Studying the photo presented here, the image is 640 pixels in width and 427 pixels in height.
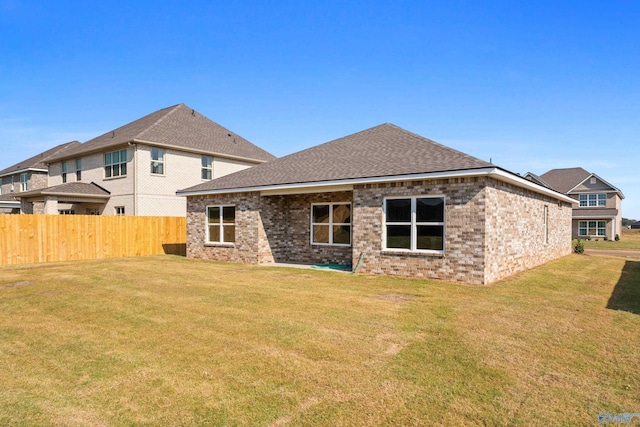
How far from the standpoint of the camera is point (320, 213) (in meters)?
16.3

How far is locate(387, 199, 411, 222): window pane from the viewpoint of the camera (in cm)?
1202

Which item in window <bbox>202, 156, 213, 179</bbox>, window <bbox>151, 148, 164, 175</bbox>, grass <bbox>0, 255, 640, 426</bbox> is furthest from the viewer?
window <bbox>202, 156, 213, 179</bbox>

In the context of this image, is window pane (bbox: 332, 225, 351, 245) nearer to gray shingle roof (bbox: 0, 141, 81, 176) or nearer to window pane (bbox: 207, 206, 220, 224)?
window pane (bbox: 207, 206, 220, 224)

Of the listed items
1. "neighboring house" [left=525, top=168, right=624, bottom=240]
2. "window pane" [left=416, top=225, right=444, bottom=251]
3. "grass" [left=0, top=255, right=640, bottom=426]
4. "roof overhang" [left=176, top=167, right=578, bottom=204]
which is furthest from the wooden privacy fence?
"neighboring house" [left=525, top=168, right=624, bottom=240]

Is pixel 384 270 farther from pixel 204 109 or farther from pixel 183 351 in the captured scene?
pixel 204 109

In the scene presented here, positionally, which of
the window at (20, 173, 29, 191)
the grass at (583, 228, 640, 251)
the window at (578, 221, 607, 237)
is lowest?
the grass at (583, 228, 640, 251)

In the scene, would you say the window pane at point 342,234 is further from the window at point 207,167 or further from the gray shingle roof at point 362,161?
the window at point 207,167

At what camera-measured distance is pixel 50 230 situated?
690 inches

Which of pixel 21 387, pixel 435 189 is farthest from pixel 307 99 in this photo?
pixel 21 387

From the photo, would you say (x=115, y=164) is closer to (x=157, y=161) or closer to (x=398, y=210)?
(x=157, y=161)

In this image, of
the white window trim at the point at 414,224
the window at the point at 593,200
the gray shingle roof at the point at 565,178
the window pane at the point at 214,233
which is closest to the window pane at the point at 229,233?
the window pane at the point at 214,233

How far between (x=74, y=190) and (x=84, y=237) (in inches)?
245

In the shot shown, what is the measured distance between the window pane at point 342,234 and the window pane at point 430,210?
13.7 ft

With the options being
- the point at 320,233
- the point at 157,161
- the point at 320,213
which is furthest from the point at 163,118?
the point at 320,233
